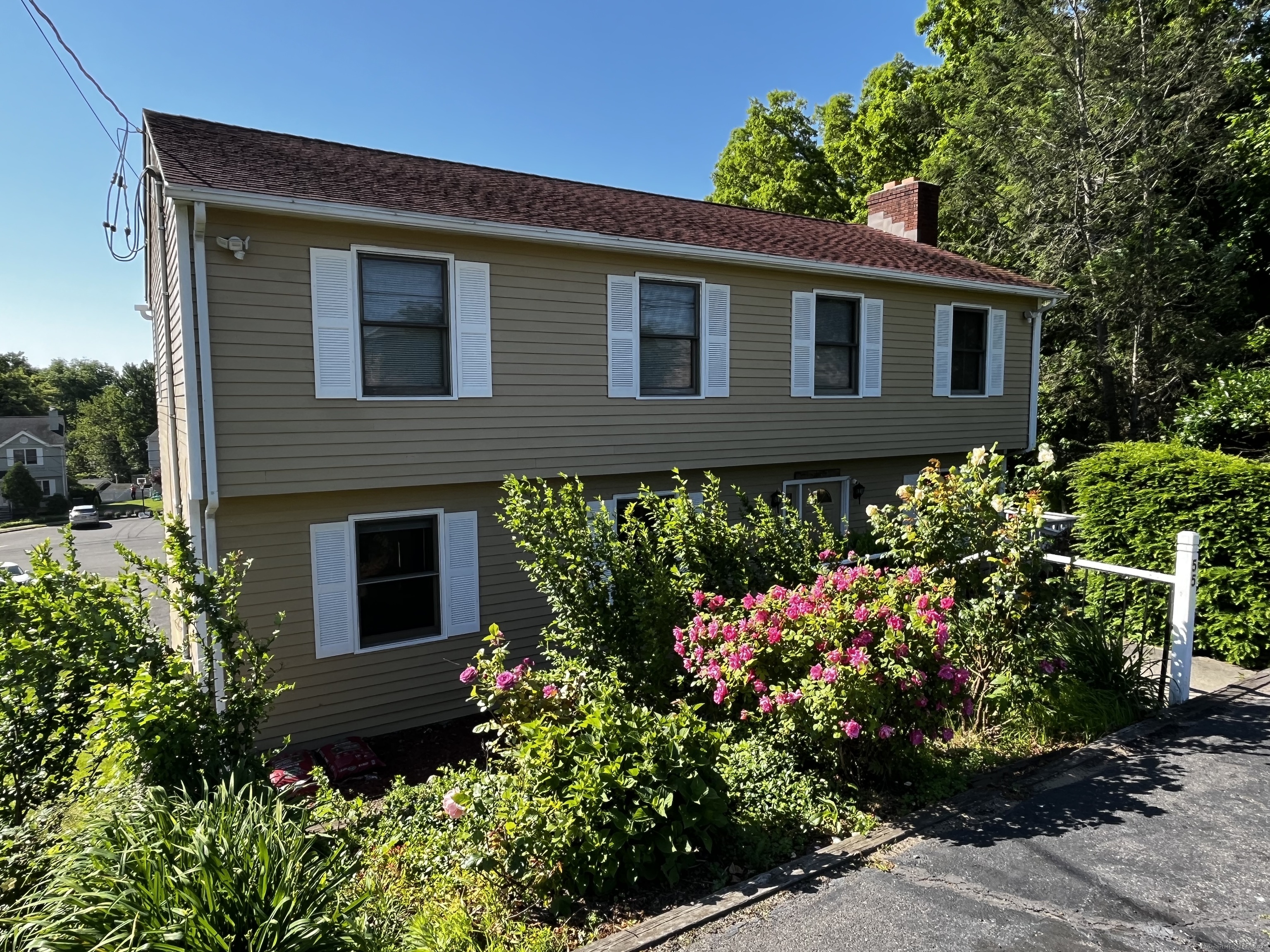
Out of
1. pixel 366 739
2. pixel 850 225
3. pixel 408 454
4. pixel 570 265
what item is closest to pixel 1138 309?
pixel 850 225

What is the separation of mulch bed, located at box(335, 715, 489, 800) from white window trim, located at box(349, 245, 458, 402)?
345cm

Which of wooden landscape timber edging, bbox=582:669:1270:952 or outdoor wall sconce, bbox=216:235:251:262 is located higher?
outdoor wall sconce, bbox=216:235:251:262

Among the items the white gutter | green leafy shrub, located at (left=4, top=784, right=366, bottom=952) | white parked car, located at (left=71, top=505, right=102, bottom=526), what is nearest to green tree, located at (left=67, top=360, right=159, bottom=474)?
white parked car, located at (left=71, top=505, right=102, bottom=526)

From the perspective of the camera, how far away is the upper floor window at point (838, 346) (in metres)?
10.7

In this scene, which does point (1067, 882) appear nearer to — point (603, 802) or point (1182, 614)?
point (603, 802)

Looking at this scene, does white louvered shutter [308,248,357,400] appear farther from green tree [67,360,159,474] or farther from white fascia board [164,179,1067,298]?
green tree [67,360,159,474]

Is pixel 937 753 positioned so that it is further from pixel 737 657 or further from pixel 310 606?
pixel 310 606

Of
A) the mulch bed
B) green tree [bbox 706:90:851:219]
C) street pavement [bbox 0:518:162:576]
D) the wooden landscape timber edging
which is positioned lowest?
street pavement [bbox 0:518:162:576]

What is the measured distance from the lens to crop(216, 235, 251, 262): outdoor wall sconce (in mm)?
6609

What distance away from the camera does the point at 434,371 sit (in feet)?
25.9

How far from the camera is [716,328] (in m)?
9.55

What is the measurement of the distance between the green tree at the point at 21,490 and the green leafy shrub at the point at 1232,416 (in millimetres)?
67372

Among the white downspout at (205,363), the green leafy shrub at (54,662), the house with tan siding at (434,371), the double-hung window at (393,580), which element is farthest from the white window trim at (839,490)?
the green leafy shrub at (54,662)

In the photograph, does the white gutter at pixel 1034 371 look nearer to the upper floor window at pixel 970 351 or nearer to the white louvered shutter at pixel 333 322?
the upper floor window at pixel 970 351
